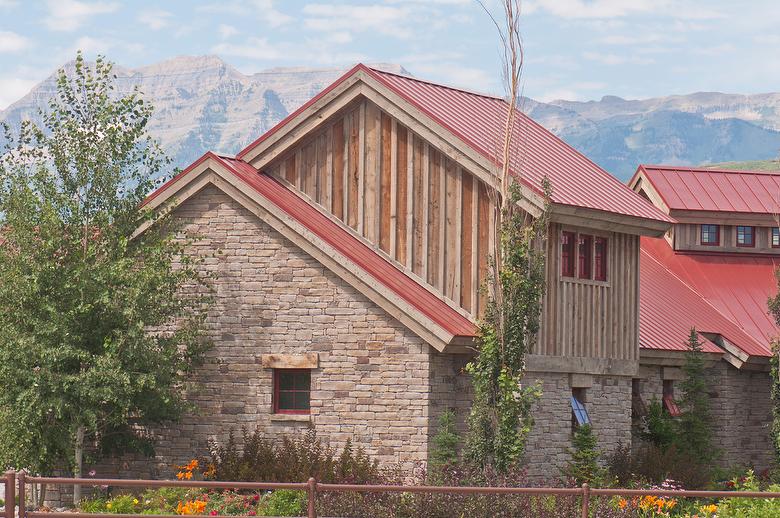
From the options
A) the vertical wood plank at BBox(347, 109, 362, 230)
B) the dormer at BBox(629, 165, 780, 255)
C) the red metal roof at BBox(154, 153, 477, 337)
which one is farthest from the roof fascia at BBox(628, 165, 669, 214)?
the red metal roof at BBox(154, 153, 477, 337)

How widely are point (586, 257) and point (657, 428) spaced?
5.18 meters

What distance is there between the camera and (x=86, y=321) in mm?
23922

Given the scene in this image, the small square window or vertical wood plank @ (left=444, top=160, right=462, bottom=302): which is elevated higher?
vertical wood plank @ (left=444, top=160, right=462, bottom=302)

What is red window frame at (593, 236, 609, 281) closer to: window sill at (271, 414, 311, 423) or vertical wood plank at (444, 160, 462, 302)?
vertical wood plank at (444, 160, 462, 302)

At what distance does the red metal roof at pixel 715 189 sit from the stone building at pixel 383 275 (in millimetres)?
11556

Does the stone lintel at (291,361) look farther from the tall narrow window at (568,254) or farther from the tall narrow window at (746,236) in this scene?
the tall narrow window at (746,236)

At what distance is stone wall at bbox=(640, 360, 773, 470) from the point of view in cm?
3450

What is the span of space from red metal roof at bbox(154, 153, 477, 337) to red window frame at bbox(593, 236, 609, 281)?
3617mm

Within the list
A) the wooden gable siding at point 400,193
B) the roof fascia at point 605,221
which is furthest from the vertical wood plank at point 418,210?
the roof fascia at point 605,221

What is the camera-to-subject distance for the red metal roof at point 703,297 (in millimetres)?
33875

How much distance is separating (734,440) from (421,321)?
1412 centimetres

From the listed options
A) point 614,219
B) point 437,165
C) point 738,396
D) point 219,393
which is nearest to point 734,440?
point 738,396

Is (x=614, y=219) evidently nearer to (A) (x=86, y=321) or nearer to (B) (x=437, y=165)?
(B) (x=437, y=165)

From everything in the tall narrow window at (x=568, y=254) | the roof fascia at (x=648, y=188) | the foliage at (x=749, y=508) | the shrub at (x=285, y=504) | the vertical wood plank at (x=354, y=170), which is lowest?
the shrub at (x=285, y=504)
